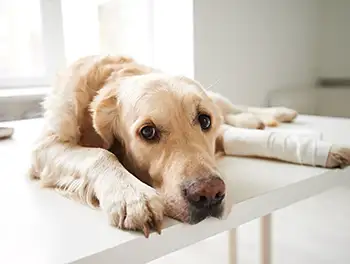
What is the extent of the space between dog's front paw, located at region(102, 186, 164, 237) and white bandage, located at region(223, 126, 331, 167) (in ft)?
1.37

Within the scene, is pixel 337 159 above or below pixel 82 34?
below

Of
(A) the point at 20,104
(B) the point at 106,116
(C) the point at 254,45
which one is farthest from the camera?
(C) the point at 254,45

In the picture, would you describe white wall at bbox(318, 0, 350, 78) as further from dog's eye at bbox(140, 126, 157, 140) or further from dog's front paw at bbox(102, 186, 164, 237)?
dog's front paw at bbox(102, 186, 164, 237)

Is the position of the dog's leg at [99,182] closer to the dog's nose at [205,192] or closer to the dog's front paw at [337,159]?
the dog's nose at [205,192]

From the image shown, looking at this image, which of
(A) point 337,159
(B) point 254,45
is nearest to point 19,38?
(B) point 254,45

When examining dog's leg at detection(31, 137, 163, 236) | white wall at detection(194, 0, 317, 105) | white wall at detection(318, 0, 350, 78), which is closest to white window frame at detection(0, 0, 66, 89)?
white wall at detection(194, 0, 317, 105)

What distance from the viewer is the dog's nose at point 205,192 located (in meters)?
0.58

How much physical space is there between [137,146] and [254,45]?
7.10 feet

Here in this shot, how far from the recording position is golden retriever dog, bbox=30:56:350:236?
1.93 feet

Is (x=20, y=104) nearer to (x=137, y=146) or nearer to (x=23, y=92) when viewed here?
(x=23, y=92)

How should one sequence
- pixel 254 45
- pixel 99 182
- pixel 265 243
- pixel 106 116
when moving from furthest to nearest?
pixel 254 45 → pixel 265 243 → pixel 106 116 → pixel 99 182

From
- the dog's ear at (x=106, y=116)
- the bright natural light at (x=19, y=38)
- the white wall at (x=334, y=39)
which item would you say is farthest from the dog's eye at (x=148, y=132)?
the white wall at (x=334, y=39)

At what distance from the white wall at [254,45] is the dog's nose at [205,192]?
6.00 ft

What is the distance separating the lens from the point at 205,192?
582mm
